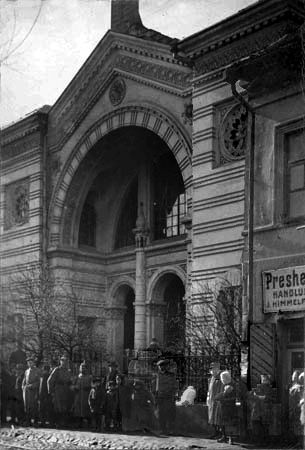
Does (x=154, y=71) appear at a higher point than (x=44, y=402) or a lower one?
higher

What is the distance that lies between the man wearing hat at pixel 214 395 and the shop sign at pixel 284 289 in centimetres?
159

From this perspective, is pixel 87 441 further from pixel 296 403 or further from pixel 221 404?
pixel 296 403

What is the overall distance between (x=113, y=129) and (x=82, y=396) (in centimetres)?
788

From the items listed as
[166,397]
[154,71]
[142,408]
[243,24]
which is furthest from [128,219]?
[243,24]

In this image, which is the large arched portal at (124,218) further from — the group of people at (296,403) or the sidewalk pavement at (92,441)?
the group of people at (296,403)

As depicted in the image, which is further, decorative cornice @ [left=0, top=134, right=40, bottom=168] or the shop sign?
decorative cornice @ [left=0, top=134, right=40, bottom=168]

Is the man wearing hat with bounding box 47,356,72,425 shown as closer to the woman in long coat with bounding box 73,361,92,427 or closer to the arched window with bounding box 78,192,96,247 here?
the woman in long coat with bounding box 73,361,92,427

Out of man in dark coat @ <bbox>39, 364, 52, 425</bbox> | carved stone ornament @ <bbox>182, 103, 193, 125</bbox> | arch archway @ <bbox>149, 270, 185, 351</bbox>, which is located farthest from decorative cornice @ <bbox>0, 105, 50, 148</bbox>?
man in dark coat @ <bbox>39, 364, 52, 425</bbox>

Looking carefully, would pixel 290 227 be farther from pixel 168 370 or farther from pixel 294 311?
pixel 168 370

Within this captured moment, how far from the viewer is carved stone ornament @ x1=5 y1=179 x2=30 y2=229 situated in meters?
19.4

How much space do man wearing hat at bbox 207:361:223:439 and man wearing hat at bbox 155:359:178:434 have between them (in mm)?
991

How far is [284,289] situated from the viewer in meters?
9.89

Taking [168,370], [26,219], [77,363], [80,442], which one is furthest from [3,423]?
[26,219]

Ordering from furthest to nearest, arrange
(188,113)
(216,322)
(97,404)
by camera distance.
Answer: (188,113), (97,404), (216,322)
